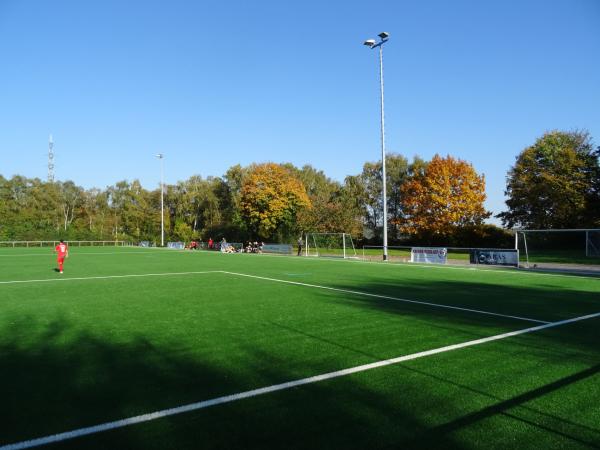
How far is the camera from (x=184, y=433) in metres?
A: 3.83

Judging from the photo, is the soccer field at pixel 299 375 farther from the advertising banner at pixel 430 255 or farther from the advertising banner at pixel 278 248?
the advertising banner at pixel 278 248

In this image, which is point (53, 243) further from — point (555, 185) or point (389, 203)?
point (555, 185)

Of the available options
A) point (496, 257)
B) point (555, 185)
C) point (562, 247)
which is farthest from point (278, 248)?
point (555, 185)

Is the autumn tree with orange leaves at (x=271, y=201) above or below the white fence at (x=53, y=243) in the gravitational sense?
above

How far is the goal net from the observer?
25.8 metres

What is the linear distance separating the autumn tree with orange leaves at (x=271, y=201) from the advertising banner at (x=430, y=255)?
2525cm

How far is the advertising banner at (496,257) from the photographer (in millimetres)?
25250

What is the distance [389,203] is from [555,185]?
24.2 metres

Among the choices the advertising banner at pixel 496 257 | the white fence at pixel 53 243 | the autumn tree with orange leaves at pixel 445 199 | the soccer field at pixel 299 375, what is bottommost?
the soccer field at pixel 299 375

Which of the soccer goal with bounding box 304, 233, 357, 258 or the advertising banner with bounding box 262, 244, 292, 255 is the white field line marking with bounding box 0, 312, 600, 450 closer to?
the soccer goal with bounding box 304, 233, 357, 258

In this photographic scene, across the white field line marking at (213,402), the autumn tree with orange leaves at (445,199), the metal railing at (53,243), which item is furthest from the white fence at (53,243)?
the white field line marking at (213,402)

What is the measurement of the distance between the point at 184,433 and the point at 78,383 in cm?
211

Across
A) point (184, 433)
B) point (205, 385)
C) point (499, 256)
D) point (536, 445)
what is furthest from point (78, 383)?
point (499, 256)

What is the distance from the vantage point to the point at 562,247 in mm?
30469
